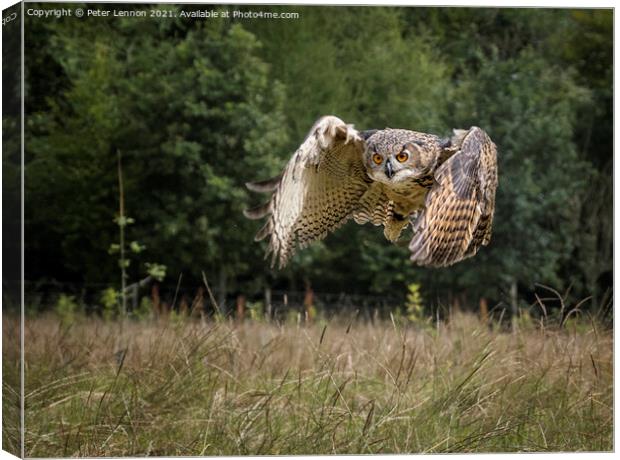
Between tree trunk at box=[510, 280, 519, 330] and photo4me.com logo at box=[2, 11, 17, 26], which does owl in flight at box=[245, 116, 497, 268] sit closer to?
photo4me.com logo at box=[2, 11, 17, 26]

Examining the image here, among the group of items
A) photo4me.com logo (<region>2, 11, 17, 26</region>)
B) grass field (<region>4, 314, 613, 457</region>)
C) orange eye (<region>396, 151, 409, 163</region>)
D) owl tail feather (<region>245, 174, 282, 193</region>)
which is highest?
photo4me.com logo (<region>2, 11, 17, 26</region>)

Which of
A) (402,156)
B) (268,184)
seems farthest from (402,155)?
(268,184)

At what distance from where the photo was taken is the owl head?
387 cm

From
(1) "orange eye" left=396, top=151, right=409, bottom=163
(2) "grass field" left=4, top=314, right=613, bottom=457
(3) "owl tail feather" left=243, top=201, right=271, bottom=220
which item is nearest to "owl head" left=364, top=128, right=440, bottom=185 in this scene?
(1) "orange eye" left=396, top=151, right=409, bottom=163

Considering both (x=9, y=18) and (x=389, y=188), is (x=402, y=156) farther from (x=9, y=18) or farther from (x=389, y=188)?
(x=9, y=18)

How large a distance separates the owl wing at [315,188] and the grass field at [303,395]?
433 millimetres

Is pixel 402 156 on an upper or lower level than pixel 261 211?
upper

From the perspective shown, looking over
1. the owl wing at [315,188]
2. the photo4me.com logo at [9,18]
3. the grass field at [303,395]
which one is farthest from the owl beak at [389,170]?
the photo4me.com logo at [9,18]

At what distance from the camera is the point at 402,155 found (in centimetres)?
388

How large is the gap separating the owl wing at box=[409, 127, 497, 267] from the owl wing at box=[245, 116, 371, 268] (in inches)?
20.2

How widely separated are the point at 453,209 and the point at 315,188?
0.94 metres

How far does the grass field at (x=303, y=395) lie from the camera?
446cm

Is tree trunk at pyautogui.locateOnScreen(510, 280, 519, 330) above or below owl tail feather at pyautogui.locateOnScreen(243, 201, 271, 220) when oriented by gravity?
below

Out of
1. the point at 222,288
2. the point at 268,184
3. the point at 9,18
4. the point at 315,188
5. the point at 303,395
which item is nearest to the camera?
the point at 268,184
